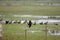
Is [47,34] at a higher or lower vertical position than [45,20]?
lower

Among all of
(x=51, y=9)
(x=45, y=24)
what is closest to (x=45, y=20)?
(x=45, y=24)

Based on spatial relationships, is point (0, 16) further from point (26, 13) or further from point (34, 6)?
point (34, 6)

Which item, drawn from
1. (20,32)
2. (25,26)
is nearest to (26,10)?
(25,26)

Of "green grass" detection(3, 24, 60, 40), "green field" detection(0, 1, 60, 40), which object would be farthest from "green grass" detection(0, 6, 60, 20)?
"green grass" detection(3, 24, 60, 40)

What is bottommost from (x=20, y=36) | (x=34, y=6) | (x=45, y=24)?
(x=20, y=36)

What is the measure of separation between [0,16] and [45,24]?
674mm

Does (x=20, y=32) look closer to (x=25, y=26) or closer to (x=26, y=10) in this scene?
(x=25, y=26)

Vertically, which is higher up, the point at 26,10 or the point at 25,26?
the point at 26,10

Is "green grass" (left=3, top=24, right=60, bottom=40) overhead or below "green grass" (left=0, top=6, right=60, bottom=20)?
below

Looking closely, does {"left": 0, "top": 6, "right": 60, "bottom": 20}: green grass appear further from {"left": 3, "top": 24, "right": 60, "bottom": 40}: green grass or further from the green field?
{"left": 3, "top": 24, "right": 60, "bottom": 40}: green grass

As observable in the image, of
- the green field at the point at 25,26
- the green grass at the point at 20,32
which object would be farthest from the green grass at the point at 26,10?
the green grass at the point at 20,32

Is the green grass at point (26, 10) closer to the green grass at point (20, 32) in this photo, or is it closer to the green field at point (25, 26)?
the green field at point (25, 26)

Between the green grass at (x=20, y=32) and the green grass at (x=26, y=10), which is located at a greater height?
the green grass at (x=26, y=10)

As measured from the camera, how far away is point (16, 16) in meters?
2.06
